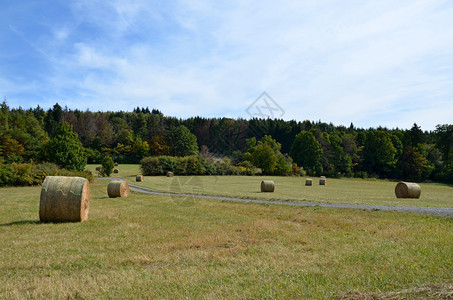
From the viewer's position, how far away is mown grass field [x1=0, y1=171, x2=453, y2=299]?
19.0 feet

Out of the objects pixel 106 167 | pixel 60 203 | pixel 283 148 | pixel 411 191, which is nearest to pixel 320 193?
pixel 411 191

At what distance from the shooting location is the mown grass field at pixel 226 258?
19.0 ft

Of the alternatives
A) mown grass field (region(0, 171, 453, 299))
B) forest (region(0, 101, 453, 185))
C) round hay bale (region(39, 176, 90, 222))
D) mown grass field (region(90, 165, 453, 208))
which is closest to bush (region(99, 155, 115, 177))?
forest (region(0, 101, 453, 185))

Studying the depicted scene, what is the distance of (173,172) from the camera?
6519cm

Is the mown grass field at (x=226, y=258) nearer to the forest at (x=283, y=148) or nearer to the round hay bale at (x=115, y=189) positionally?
the round hay bale at (x=115, y=189)

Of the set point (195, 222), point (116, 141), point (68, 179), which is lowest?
point (195, 222)


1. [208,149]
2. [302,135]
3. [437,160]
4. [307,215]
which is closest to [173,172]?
[208,149]

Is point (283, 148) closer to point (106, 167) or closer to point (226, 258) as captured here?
point (106, 167)

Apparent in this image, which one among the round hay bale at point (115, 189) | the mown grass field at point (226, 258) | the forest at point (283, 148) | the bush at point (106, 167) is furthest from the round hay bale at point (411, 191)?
the bush at point (106, 167)

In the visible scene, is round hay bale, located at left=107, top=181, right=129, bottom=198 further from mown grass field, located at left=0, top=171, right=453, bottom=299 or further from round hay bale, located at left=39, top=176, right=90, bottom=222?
round hay bale, located at left=39, top=176, right=90, bottom=222

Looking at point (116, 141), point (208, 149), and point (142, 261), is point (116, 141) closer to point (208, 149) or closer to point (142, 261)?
point (208, 149)

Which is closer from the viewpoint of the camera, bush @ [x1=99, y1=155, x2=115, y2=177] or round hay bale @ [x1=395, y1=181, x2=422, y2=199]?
round hay bale @ [x1=395, y1=181, x2=422, y2=199]

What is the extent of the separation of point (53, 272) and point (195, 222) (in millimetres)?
7008

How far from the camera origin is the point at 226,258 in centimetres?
798
